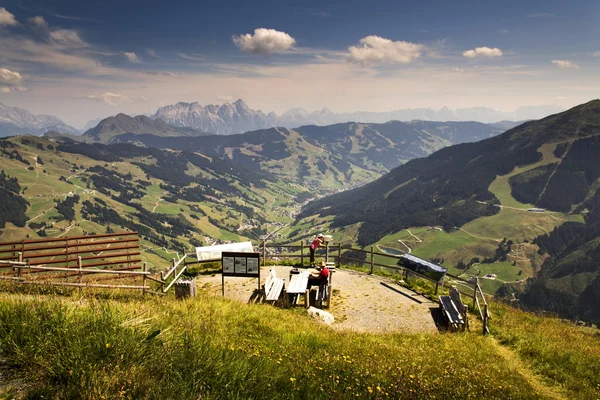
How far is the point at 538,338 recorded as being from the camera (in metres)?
15.1

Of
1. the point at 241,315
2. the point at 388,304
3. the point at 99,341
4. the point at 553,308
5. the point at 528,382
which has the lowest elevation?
the point at 553,308

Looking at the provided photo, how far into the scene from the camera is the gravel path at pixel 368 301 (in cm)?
1675

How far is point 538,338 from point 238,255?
49.8 feet

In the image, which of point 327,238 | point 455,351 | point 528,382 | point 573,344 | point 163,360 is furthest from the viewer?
point 327,238

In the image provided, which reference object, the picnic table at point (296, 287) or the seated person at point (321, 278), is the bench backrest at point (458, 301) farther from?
the picnic table at point (296, 287)

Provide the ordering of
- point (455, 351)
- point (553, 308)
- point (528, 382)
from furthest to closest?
point (553, 308) → point (455, 351) → point (528, 382)

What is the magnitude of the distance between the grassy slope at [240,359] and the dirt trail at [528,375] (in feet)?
0.21

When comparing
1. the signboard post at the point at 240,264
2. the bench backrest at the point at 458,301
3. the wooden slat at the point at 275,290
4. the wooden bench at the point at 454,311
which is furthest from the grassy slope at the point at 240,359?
the signboard post at the point at 240,264

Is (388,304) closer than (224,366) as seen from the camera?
No

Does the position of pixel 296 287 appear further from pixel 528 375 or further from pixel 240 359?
pixel 240 359

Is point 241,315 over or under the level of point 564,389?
over

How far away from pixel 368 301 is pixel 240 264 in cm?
787

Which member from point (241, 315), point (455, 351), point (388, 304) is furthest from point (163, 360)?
point (388, 304)

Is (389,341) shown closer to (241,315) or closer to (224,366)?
(241,315)
